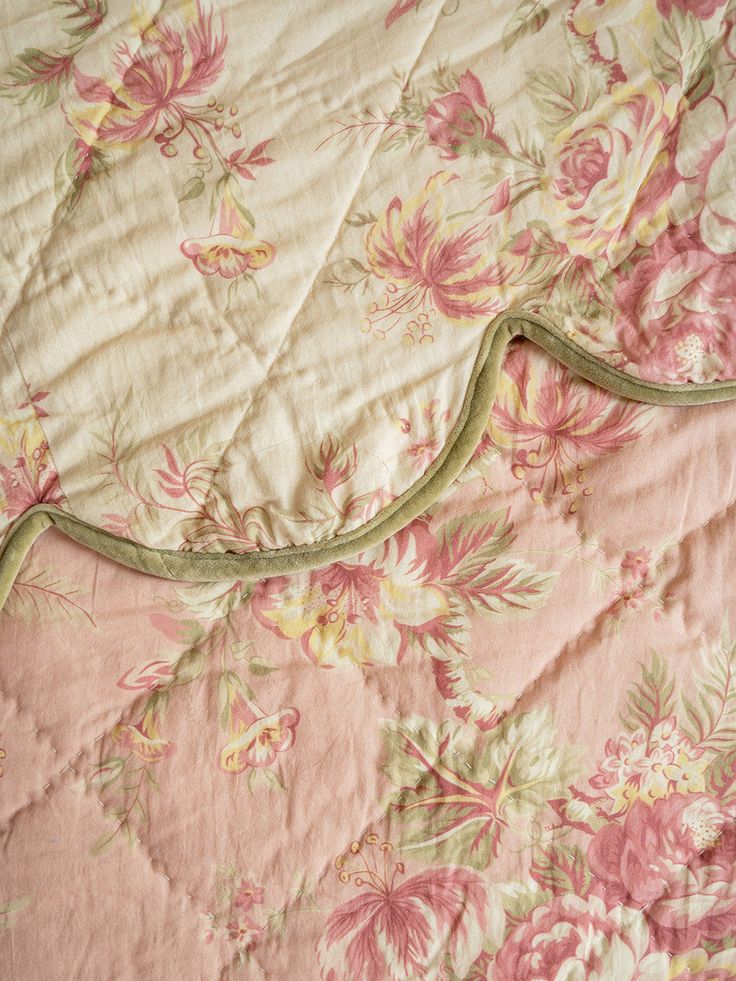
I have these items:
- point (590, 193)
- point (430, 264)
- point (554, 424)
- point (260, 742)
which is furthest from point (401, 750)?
point (590, 193)

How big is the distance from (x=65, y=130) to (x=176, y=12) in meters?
0.16

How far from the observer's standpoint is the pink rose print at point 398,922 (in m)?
0.73

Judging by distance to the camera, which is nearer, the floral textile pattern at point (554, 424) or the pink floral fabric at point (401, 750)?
the pink floral fabric at point (401, 750)

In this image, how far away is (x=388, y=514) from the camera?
0.78 m

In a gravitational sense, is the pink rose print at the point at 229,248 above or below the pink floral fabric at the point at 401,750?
above

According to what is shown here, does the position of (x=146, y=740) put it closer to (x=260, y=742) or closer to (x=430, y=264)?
(x=260, y=742)

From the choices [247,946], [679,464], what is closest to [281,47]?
[679,464]

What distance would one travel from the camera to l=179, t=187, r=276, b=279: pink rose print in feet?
2.61

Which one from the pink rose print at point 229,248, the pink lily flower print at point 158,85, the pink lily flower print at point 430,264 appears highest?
the pink lily flower print at point 158,85

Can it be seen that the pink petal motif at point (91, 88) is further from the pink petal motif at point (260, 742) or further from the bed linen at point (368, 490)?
the pink petal motif at point (260, 742)

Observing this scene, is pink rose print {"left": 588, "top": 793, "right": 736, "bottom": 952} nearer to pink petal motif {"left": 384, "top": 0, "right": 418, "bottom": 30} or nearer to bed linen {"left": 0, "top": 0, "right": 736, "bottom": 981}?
bed linen {"left": 0, "top": 0, "right": 736, "bottom": 981}

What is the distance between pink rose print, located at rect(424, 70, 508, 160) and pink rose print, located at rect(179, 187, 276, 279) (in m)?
0.20


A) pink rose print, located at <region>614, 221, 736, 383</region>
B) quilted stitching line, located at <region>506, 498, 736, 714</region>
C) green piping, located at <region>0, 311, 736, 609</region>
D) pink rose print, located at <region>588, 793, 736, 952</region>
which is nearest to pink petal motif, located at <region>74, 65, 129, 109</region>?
green piping, located at <region>0, 311, 736, 609</region>

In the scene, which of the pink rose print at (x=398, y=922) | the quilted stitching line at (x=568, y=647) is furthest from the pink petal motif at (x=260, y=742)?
the quilted stitching line at (x=568, y=647)
